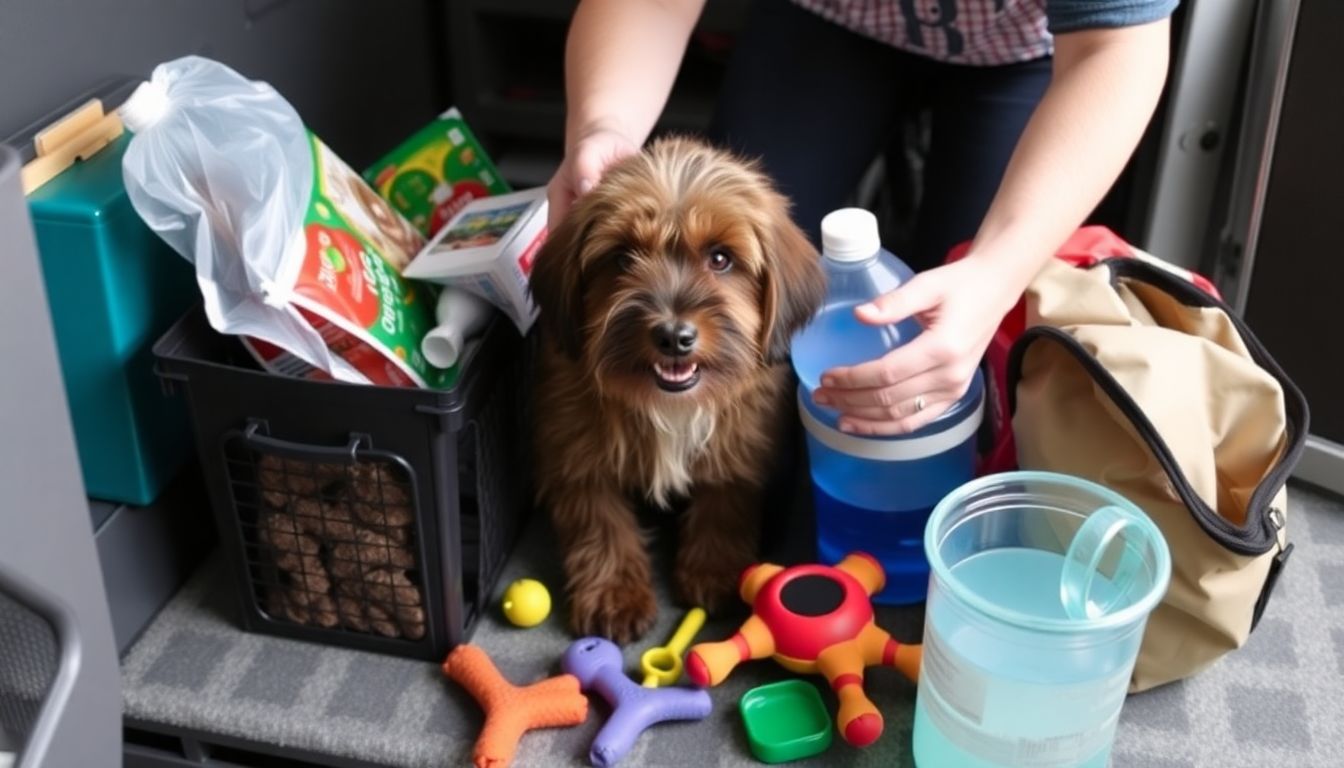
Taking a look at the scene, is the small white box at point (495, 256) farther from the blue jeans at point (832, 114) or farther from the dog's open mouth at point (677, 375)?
the blue jeans at point (832, 114)

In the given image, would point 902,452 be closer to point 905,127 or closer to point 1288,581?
point 1288,581

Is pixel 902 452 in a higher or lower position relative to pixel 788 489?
higher

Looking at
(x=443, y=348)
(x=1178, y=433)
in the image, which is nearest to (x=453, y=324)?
(x=443, y=348)

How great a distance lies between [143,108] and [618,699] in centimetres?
70

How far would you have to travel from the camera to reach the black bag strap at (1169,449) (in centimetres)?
119

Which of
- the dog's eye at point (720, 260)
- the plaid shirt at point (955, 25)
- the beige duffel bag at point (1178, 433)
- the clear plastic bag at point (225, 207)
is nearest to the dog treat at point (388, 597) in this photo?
the clear plastic bag at point (225, 207)

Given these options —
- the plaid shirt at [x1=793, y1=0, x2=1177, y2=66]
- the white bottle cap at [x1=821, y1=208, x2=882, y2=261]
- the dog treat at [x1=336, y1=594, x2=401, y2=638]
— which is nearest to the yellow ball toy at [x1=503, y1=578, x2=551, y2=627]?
the dog treat at [x1=336, y1=594, x2=401, y2=638]

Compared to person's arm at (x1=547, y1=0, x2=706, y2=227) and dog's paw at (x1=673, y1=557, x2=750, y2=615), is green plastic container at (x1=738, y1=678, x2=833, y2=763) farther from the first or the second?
person's arm at (x1=547, y1=0, x2=706, y2=227)

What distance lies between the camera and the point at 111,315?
128 centimetres

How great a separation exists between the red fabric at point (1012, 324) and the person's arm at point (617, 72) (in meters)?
0.37

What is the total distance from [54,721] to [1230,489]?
39.5 inches

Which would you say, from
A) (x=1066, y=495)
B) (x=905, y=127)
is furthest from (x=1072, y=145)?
(x=905, y=127)

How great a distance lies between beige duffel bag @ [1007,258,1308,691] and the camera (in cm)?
122

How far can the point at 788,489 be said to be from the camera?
154 centimetres
